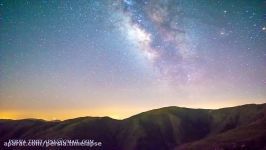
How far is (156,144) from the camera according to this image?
363ft

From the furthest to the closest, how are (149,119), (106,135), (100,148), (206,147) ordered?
(149,119) < (106,135) < (100,148) < (206,147)

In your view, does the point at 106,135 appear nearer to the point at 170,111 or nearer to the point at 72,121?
the point at 72,121

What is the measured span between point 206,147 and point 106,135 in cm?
4088

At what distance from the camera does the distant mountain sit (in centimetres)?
10575

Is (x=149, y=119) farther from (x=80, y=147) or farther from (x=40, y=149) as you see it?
(x=40, y=149)

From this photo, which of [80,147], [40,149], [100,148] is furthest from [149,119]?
[40,149]

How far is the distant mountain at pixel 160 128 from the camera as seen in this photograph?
105750 mm

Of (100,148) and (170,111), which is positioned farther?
(170,111)

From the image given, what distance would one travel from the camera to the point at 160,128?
12281 cm

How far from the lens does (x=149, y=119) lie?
12950 cm

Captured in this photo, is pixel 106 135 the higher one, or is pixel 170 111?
pixel 170 111

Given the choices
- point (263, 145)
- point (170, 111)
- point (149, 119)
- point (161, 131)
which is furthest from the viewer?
point (170, 111)

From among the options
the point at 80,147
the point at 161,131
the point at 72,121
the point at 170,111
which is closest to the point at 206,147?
the point at 161,131

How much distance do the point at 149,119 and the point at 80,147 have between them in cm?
4112
